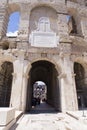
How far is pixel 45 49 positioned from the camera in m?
11.0

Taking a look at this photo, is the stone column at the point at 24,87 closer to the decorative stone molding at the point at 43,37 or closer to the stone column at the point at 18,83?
the stone column at the point at 18,83

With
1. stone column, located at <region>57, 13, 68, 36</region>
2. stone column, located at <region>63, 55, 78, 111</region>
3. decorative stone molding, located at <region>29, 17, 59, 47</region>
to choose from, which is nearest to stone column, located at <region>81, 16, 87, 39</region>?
stone column, located at <region>57, 13, 68, 36</region>

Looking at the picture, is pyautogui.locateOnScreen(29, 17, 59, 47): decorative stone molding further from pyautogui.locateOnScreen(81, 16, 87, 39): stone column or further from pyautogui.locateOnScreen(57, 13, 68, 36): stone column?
pyautogui.locateOnScreen(81, 16, 87, 39): stone column

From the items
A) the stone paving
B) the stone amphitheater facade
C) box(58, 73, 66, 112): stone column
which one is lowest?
the stone paving

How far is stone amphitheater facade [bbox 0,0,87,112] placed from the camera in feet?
32.3

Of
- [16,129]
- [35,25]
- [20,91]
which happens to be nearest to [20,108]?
[20,91]

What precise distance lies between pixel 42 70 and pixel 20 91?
10.6m

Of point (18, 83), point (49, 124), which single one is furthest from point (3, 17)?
point (49, 124)

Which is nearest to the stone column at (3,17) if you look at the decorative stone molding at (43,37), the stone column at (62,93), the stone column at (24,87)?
the decorative stone molding at (43,37)

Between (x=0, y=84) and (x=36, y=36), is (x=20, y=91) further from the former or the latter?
(x=36, y=36)

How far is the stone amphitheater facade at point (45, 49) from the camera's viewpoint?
9.84 meters

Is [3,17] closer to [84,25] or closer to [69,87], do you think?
[84,25]

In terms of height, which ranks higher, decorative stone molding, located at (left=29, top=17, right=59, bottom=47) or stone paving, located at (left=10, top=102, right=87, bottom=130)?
decorative stone molding, located at (left=29, top=17, right=59, bottom=47)

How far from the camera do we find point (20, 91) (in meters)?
9.41
